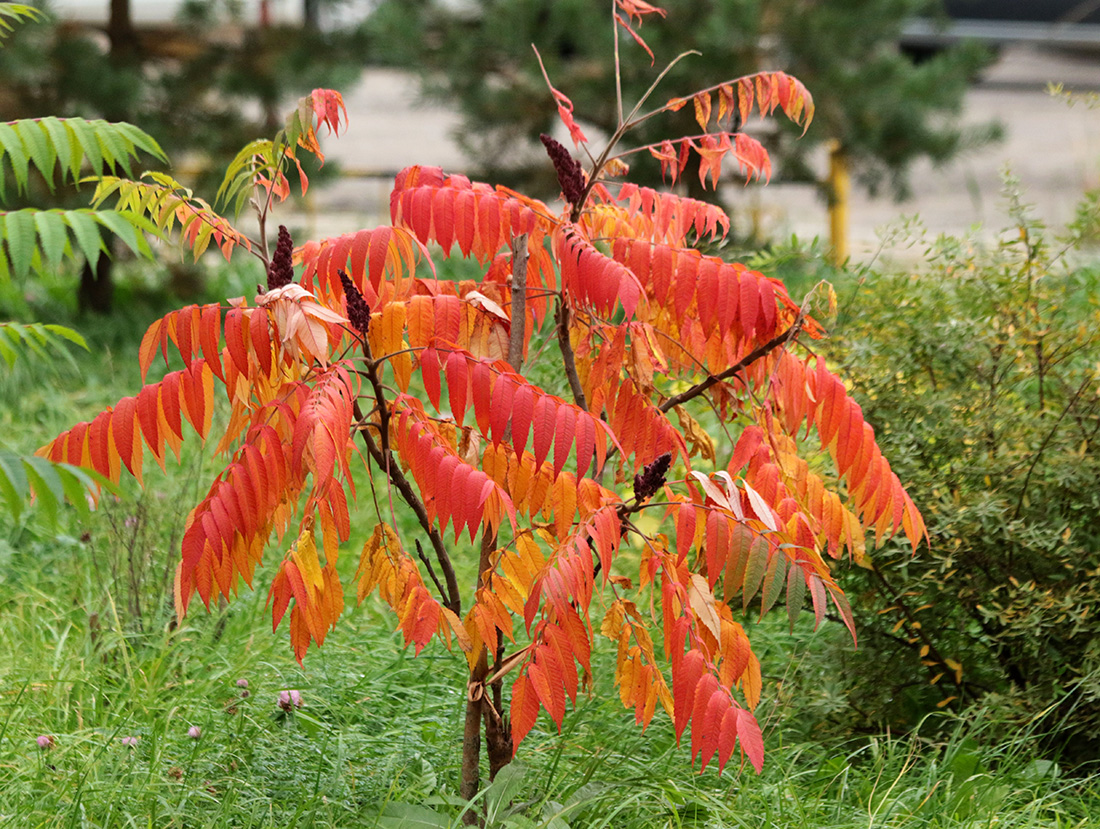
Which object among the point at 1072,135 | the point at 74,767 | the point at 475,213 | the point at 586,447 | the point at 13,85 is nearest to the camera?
the point at 586,447

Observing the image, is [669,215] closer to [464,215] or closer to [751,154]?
[751,154]

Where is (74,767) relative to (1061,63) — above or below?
below

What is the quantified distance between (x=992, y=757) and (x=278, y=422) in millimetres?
1908

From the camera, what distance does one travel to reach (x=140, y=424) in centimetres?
194

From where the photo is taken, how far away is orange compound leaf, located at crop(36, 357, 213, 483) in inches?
75.6

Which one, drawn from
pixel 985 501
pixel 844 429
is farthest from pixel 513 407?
pixel 985 501

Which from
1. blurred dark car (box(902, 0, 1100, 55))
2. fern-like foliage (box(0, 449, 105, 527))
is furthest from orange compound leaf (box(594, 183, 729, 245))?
blurred dark car (box(902, 0, 1100, 55))

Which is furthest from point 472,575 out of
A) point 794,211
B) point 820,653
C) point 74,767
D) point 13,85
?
point 794,211

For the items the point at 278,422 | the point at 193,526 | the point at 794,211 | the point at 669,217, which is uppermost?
the point at 669,217

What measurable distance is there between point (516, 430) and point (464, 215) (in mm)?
504

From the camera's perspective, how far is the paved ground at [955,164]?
12320 millimetres

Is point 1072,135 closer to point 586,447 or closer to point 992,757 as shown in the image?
point 992,757

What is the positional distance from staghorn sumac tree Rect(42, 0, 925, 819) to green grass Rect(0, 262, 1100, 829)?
308 mm

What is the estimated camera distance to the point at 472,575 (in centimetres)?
391
